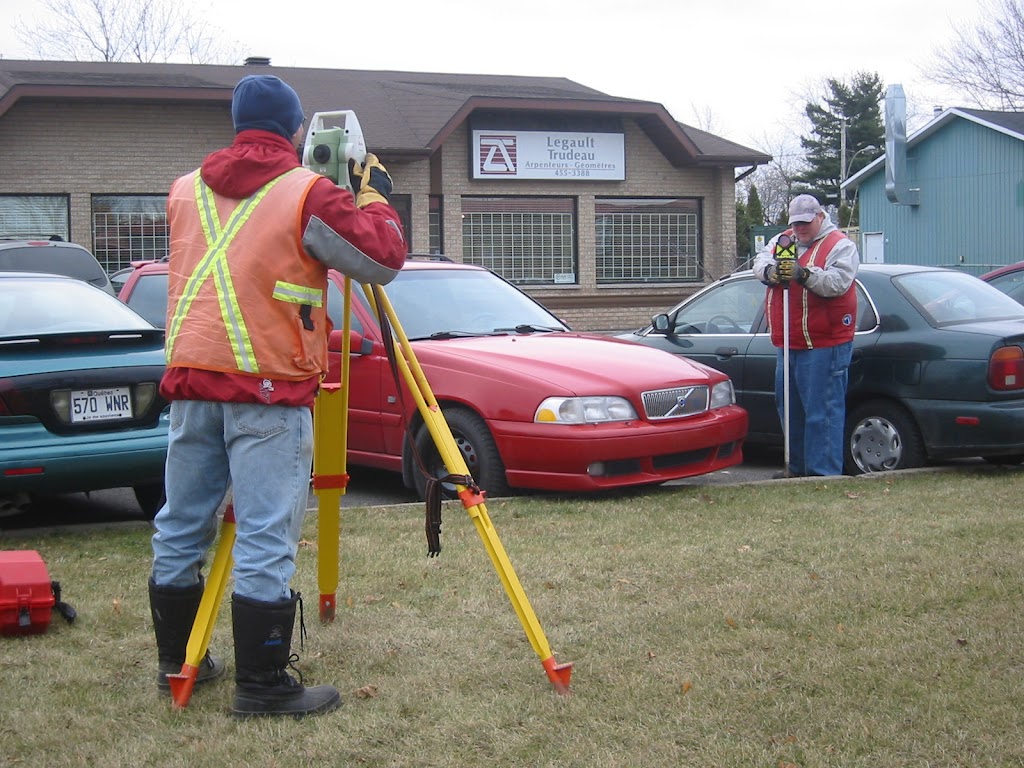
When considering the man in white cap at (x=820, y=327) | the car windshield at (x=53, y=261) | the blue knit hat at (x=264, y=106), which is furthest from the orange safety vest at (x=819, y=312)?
the car windshield at (x=53, y=261)

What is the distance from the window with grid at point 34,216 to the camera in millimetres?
23047

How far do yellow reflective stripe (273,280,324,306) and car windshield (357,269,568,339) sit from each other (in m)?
4.48

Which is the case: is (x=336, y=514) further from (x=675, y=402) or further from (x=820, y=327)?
(x=820, y=327)

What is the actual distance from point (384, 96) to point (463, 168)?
110 inches

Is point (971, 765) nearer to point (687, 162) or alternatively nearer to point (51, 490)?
point (51, 490)

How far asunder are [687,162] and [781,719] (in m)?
24.8

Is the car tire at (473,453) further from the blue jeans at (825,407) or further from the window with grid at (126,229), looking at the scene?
the window with grid at (126,229)

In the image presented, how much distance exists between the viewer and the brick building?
2323 cm

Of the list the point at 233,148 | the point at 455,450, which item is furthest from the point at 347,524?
the point at 233,148

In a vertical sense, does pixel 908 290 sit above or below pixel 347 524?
above

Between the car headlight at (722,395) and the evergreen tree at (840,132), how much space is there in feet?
195

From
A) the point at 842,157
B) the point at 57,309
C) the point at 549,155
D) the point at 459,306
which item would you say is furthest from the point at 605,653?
the point at 842,157

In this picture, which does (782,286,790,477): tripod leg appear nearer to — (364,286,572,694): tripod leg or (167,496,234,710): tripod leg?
(364,286,572,694): tripod leg

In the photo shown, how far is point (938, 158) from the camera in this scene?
3503cm
